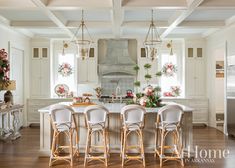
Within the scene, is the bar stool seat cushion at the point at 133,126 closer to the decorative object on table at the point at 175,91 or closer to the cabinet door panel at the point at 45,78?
the decorative object on table at the point at 175,91

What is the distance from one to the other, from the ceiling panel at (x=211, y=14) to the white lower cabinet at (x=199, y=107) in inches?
114

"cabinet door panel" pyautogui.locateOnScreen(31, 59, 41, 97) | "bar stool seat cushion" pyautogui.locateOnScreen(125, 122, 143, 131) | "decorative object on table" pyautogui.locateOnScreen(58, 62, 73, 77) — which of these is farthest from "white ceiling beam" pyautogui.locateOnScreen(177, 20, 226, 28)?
"cabinet door panel" pyautogui.locateOnScreen(31, 59, 41, 97)

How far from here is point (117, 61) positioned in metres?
8.98

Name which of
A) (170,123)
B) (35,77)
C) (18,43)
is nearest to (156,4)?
(170,123)

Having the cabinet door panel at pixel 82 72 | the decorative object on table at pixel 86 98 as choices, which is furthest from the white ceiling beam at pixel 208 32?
the decorative object on table at pixel 86 98

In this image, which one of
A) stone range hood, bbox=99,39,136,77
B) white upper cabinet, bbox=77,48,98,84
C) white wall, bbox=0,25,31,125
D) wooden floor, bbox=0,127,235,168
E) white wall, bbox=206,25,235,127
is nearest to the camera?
wooden floor, bbox=0,127,235,168

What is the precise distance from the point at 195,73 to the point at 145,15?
3531mm

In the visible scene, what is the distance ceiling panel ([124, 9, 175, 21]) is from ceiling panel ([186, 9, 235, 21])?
582mm

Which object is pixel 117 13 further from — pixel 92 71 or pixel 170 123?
pixel 92 71

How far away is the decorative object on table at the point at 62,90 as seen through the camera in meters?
9.32

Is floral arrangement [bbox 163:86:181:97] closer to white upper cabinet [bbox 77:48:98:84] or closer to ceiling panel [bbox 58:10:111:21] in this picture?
white upper cabinet [bbox 77:48:98:84]

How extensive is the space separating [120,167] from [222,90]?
516cm

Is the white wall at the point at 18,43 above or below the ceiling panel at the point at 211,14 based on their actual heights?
below

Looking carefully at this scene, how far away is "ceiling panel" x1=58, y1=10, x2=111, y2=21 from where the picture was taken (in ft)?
20.6
